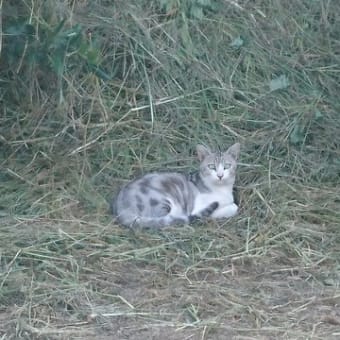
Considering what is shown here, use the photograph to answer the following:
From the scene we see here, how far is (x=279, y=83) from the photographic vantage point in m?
7.84

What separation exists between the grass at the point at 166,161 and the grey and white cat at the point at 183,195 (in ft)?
0.38

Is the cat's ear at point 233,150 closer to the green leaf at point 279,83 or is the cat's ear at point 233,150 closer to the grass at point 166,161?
the grass at point 166,161

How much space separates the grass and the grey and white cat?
117 mm

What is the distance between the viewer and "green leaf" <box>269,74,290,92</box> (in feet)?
25.6

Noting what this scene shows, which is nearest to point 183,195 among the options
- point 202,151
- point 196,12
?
point 202,151

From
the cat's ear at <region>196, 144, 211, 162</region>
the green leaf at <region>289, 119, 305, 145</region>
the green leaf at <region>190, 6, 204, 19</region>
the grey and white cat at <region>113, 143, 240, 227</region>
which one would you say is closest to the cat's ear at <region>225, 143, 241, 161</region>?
the grey and white cat at <region>113, 143, 240, 227</region>

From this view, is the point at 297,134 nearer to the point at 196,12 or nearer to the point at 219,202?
the point at 219,202

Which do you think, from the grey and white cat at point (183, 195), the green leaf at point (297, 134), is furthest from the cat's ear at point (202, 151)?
the green leaf at point (297, 134)

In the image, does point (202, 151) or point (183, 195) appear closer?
point (183, 195)

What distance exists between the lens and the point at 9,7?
7.18m

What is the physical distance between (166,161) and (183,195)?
1.66ft

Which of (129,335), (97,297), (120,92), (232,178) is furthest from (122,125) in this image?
(129,335)

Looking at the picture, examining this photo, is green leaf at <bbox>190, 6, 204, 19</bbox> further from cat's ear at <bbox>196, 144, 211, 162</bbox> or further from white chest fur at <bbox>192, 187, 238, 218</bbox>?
white chest fur at <bbox>192, 187, 238, 218</bbox>

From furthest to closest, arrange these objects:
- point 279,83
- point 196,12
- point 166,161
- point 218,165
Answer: point 196,12, point 279,83, point 166,161, point 218,165
